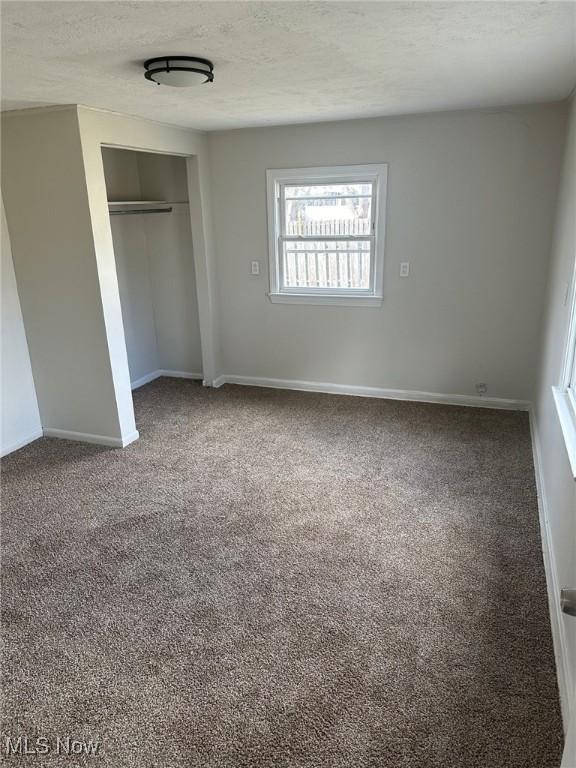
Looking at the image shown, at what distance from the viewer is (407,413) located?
441 cm

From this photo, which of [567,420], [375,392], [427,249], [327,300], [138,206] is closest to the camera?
[567,420]

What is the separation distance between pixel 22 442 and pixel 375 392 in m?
2.99

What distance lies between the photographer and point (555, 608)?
2.15 meters

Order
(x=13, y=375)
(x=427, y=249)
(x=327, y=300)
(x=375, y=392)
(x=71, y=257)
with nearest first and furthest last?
(x=71, y=257), (x=13, y=375), (x=427, y=249), (x=327, y=300), (x=375, y=392)

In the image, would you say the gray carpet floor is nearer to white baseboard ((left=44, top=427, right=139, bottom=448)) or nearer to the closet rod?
white baseboard ((left=44, top=427, right=139, bottom=448))

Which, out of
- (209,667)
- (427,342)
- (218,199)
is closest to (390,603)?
(209,667)

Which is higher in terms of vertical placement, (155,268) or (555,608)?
(155,268)

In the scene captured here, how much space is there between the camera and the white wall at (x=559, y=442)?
1.90 m

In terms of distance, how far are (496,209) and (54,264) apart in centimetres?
330

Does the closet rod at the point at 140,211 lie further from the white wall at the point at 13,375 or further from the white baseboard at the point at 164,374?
the white baseboard at the point at 164,374

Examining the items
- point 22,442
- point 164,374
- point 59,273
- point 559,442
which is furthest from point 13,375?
point 559,442

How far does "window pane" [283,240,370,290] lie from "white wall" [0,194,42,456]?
2.26m

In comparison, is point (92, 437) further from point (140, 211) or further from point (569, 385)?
point (569, 385)

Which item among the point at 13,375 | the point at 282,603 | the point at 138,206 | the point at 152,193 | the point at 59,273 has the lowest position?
the point at 282,603
